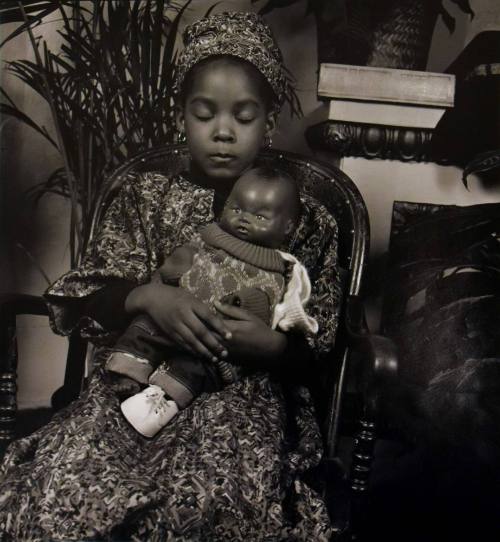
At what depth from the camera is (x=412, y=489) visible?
1.47 meters

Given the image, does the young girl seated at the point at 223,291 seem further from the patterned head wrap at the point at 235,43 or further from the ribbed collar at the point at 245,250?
the patterned head wrap at the point at 235,43

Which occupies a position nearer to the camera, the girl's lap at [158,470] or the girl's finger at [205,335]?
the girl's lap at [158,470]

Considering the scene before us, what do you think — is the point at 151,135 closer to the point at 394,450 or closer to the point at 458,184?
the point at 458,184

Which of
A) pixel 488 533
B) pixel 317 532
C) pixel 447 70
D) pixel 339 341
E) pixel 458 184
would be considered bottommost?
pixel 488 533

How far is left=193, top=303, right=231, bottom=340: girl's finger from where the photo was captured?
3.16 ft

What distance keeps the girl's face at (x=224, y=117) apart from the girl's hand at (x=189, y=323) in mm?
255

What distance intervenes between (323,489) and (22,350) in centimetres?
95

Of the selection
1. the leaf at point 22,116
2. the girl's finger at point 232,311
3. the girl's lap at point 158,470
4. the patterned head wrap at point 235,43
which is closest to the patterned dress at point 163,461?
the girl's lap at point 158,470

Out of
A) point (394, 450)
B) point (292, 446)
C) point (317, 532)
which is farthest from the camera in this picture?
point (394, 450)

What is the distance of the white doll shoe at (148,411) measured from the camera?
3.09ft

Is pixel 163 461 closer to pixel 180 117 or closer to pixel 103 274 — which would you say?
pixel 103 274

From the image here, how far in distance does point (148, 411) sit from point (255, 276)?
0.86 feet

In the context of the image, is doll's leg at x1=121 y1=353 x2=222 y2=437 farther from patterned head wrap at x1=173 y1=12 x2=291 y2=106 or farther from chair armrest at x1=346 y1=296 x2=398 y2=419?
patterned head wrap at x1=173 y1=12 x2=291 y2=106

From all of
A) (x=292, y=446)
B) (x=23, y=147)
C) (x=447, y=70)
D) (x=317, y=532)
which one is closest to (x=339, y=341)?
(x=292, y=446)
